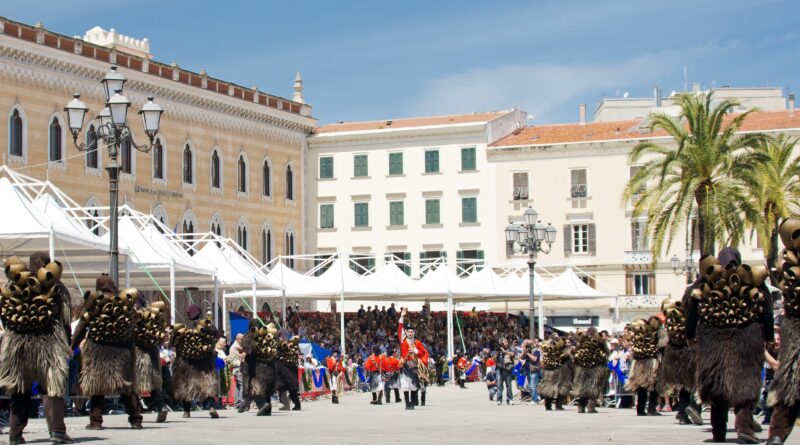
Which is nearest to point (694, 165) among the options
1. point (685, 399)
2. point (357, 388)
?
point (357, 388)

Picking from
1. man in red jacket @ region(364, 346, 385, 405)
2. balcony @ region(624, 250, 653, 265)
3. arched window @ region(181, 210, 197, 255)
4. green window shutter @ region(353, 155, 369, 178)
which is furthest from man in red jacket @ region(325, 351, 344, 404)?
green window shutter @ region(353, 155, 369, 178)

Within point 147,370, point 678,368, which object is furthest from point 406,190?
point 147,370

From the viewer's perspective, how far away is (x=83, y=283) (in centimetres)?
3456

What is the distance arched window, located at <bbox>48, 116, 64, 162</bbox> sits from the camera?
44062 mm

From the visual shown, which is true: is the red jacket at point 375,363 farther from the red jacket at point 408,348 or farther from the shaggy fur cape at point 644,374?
the shaggy fur cape at point 644,374

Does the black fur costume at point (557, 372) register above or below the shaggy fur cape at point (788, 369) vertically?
below

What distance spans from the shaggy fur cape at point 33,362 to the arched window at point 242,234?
4316 centimetres

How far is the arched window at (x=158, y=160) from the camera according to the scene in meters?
49.9

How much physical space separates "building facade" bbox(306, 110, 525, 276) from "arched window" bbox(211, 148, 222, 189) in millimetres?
9580

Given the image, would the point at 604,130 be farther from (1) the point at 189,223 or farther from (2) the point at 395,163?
(1) the point at 189,223

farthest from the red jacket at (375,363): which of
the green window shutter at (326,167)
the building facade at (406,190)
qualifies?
the green window shutter at (326,167)

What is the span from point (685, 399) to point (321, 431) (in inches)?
189

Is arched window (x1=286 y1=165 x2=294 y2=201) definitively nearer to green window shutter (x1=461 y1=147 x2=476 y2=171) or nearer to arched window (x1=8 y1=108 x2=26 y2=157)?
green window shutter (x1=461 y1=147 x2=476 y2=171)

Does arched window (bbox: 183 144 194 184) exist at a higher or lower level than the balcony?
higher
